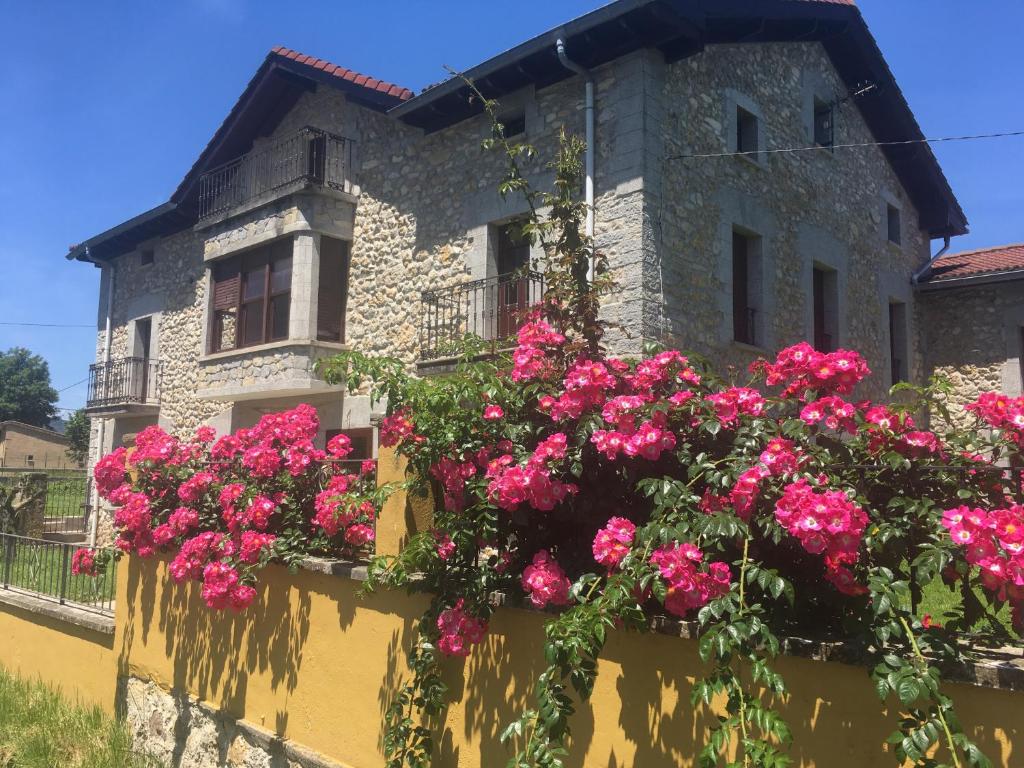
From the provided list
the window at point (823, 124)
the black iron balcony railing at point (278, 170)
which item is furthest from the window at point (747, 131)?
the black iron balcony railing at point (278, 170)

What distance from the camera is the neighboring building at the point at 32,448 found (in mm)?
41094

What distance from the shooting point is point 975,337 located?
523 inches

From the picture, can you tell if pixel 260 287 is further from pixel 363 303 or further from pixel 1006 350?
pixel 1006 350

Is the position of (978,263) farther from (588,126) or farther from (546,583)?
(546,583)

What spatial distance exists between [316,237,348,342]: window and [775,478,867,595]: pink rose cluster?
1014 cm

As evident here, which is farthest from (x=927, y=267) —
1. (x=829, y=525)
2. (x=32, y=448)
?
(x=32, y=448)

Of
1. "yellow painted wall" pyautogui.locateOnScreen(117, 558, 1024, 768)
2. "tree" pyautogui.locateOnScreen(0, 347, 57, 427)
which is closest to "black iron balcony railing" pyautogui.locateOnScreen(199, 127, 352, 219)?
"yellow painted wall" pyautogui.locateOnScreen(117, 558, 1024, 768)

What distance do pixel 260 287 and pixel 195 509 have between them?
25.2 feet

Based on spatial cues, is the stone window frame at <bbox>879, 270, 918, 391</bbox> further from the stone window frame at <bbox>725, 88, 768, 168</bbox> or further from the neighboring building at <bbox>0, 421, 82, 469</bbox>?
the neighboring building at <bbox>0, 421, 82, 469</bbox>

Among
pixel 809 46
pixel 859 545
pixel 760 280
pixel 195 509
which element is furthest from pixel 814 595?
pixel 809 46

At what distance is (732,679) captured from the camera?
2.77 metres

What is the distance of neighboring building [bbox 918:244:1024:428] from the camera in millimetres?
12648

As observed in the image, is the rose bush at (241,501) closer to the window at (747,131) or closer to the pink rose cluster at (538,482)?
the pink rose cluster at (538,482)

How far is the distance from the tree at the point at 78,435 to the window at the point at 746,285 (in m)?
38.5
